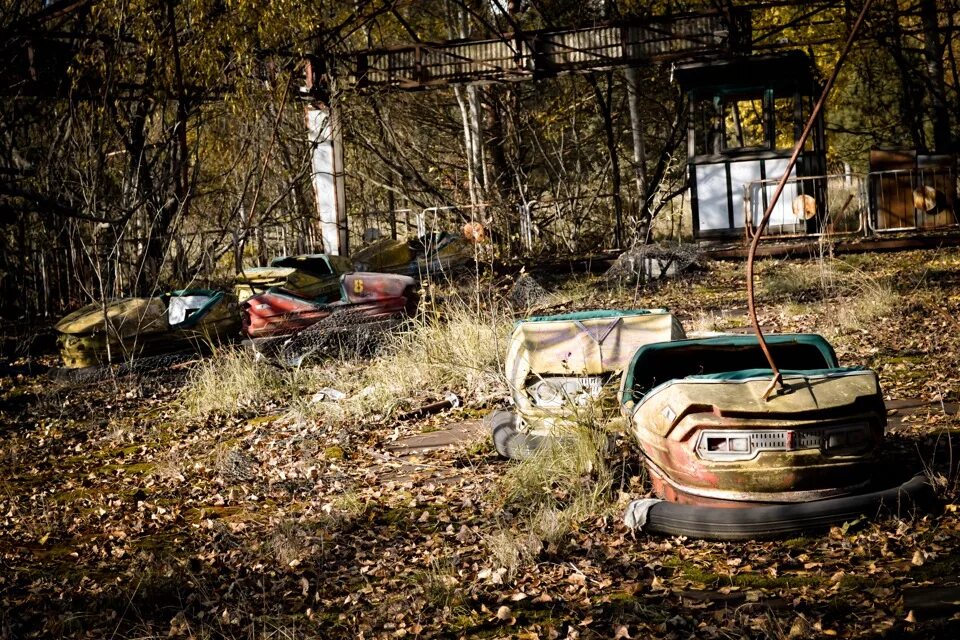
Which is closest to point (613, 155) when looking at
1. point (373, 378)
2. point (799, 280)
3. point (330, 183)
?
point (330, 183)

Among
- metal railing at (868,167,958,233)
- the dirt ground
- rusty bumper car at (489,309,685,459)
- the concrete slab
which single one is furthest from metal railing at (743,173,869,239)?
rusty bumper car at (489,309,685,459)

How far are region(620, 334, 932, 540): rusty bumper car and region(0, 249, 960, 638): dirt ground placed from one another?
116 mm

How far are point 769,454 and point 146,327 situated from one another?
8.42 m

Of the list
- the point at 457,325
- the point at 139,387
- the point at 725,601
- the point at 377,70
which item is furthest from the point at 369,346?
the point at 725,601

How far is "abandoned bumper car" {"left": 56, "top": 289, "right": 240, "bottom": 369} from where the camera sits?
10758 millimetres

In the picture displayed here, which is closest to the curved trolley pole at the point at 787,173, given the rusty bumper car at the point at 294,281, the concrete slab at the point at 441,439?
Answer: the concrete slab at the point at 441,439

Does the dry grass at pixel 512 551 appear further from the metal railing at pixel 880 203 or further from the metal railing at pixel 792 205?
the metal railing at pixel 792 205

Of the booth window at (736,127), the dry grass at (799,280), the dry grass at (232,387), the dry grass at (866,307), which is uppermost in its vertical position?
the booth window at (736,127)

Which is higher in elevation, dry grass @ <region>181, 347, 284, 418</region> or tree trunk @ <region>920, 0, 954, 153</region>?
tree trunk @ <region>920, 0, 954, 153</region>

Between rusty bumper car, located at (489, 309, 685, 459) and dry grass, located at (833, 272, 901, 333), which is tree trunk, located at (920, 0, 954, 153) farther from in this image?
rusty bumper car, located at (489, 309, 685, 459)

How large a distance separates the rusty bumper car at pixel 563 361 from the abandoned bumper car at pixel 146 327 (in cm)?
574

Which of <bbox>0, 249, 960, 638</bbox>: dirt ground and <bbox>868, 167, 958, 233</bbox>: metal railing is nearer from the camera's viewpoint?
<bbox>0, 249, 960, 638</bbox>: dirt ground

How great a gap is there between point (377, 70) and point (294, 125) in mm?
4613

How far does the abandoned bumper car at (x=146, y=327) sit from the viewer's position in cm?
1076
